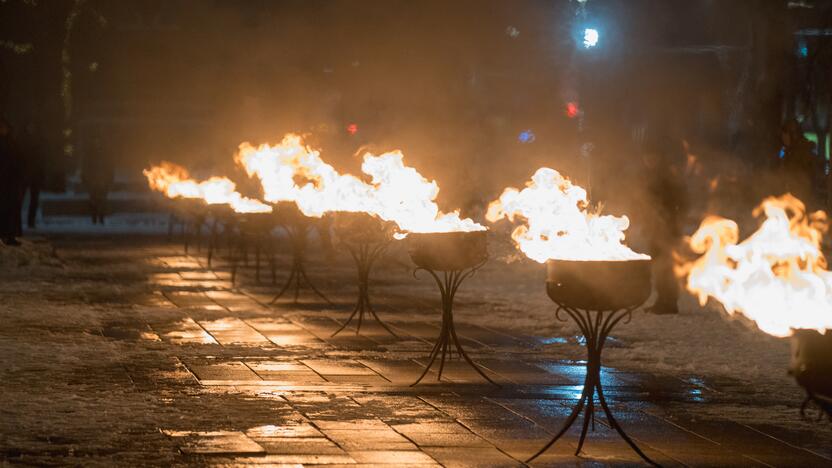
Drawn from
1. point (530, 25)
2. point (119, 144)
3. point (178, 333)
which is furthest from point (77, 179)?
point (178, 333)

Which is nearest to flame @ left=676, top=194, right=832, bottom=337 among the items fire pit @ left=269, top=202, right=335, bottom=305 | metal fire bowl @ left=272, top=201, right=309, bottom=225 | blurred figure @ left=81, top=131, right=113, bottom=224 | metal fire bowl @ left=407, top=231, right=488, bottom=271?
metal fire bowl @ left=407, top=231, right=488, bottom=271

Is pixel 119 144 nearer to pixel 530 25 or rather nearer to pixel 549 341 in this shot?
pixel 530 25

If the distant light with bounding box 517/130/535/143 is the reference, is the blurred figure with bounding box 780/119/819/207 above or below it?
below

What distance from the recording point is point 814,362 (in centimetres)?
609

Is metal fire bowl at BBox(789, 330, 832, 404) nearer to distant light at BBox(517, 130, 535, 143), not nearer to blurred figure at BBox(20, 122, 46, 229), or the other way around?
blurred figure at BBox(20, 122, 46, 229)

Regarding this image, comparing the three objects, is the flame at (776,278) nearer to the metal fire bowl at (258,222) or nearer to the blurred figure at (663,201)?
the blurred figure at (663,201)

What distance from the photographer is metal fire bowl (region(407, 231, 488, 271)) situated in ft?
33.3

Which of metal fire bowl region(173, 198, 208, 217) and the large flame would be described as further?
metal fire bowl region(173, 198, 208, 217)

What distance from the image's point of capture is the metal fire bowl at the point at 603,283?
755 centimetres

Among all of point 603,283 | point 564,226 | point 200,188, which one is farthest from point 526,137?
point 603,283

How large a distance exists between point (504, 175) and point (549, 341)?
87.8 feet

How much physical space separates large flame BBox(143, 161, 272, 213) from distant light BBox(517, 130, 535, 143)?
32.0 feet

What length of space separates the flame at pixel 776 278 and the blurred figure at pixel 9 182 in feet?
56.6

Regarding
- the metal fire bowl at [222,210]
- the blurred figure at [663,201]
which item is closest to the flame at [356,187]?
the metal fire bowl at [222,210]
